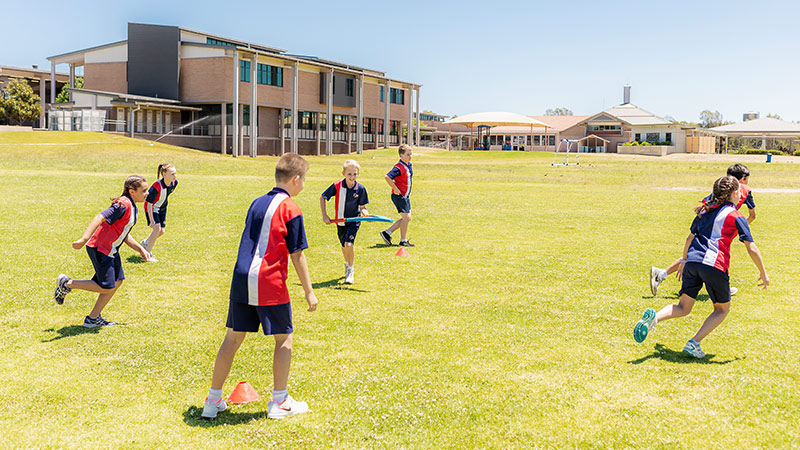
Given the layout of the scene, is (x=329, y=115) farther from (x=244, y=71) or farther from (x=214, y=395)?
(x=214, y=395)

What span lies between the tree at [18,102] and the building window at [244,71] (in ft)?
97.0

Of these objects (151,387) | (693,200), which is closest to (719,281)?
(151,387)

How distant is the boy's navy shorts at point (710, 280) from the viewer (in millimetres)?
6547

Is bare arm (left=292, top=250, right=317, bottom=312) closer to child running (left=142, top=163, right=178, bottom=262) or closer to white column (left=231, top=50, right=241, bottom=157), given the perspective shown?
child running (left=142, top=163, right=178, bottom=262)

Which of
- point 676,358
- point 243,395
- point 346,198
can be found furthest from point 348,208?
point 676,358

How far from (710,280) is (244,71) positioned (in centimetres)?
5328

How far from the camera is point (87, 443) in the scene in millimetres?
4648

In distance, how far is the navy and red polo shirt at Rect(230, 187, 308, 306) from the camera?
15.9ft

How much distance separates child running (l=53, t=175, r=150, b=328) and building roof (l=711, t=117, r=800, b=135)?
92036 millimetres

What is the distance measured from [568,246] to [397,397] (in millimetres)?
9043

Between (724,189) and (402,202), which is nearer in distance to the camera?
(724,189)

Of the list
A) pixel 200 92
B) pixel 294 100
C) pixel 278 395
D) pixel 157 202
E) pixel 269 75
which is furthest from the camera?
pixel 294 100

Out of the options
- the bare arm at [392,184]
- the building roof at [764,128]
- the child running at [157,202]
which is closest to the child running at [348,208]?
the bare arm at [392,184]

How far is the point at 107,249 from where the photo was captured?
7.23m
